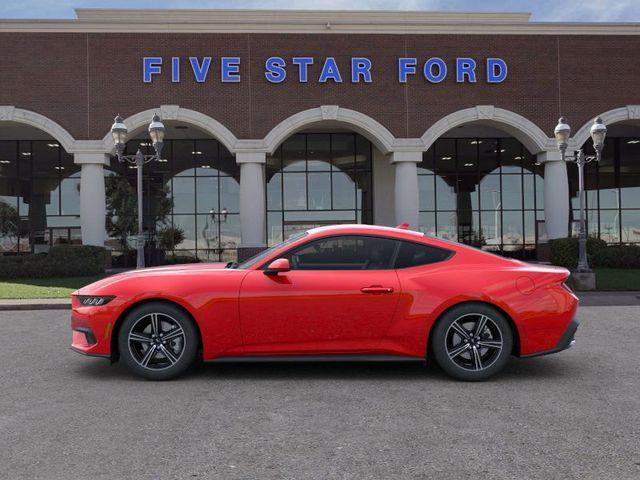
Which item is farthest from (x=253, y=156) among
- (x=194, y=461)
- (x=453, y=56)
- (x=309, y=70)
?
(x=194, y=461)

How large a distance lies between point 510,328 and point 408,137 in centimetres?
1764

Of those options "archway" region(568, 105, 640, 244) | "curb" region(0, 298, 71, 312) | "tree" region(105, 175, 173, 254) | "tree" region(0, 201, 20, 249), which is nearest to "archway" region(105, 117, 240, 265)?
"tree" region(105, 175, 173, 254)

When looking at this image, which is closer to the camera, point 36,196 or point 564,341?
point 564,341

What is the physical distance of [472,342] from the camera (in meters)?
5.25

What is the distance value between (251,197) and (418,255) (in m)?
16.9

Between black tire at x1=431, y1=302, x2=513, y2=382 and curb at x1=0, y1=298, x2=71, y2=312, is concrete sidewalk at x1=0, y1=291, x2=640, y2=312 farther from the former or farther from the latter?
black tire at x1=431, y1=302, x2=513, y2=382

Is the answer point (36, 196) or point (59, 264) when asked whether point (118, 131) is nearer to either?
point (59, 264)

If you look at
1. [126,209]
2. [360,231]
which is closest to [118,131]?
[360,231]

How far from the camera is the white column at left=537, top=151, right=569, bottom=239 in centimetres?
2248

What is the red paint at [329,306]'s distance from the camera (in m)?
5.20

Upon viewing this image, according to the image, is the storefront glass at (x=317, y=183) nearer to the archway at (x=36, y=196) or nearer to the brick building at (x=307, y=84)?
the brick building at (x=307, y=84)

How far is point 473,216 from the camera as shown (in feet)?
93.2

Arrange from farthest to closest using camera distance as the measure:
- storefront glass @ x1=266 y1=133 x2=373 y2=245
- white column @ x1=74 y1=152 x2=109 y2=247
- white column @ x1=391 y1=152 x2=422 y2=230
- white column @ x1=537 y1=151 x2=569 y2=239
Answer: storefront glass @ x1=266 y1=133 x2=373 y2=245 < white column @ x1=537 y1=151 x2=569 y2=239 < white column @ x1=391 y1=152 x2=422 y2=230 < white column @ x1=74 y1=152 x2=109 y2=247

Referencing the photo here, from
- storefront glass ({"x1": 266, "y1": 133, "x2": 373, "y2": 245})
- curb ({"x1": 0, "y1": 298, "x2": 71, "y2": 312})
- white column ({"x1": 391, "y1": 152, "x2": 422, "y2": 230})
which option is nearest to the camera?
curb ({"x1": 0, "y1": 298, "x2": 71, "y2": 312})
